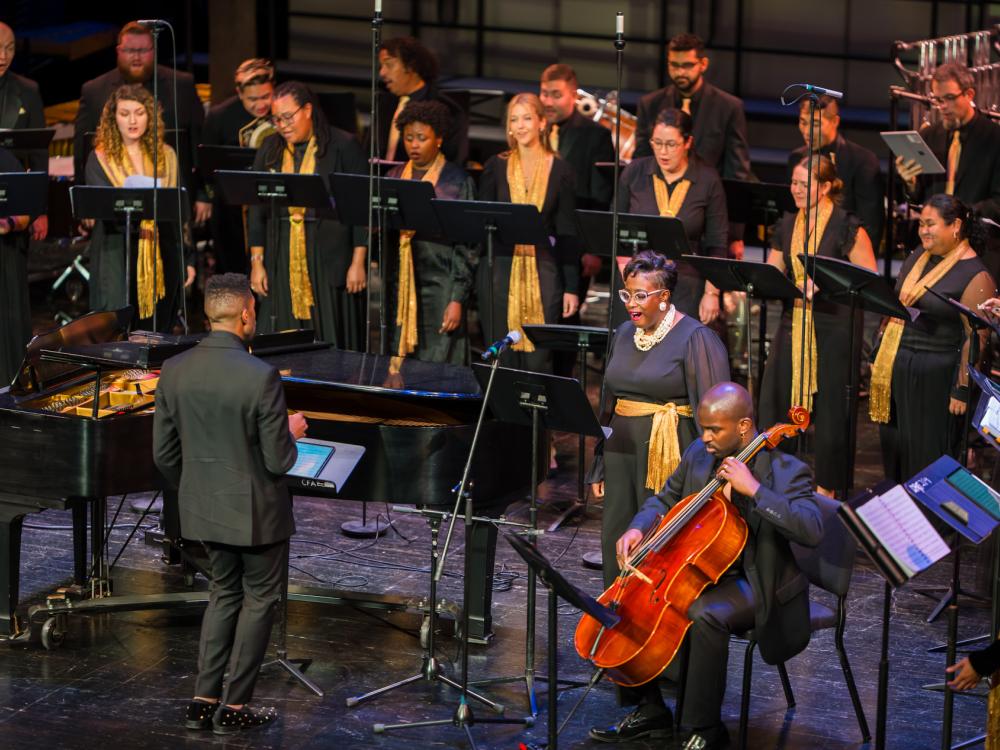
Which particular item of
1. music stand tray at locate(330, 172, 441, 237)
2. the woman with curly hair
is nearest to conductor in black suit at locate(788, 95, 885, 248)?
music stand tray at locate(330, 172, 441, 237)

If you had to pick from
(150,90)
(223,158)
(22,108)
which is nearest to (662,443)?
(223,158)

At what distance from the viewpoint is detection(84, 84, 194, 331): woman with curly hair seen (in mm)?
8852

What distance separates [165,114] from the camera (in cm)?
1008

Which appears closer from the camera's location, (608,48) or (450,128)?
(450,128)

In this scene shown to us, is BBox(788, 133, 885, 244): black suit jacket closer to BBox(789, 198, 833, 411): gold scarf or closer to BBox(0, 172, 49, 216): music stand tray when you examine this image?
BBox(789, 198, 833, 411): gold scarf

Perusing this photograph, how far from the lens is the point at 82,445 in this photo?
5742 millimetres

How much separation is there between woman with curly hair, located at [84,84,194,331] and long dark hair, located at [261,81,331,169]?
57 cm

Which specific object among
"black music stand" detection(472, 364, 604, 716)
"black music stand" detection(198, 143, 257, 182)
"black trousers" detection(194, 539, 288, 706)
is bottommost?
"black trousers" detection(194, 539, 288, 706)

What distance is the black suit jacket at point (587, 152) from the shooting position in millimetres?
9375

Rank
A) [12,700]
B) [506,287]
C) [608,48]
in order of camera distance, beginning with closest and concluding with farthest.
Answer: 1. [12,700]
2. [506,287]
3. [608,48]

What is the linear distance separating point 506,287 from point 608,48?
25.4ft

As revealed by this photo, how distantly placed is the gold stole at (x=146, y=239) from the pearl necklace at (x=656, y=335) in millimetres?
3793

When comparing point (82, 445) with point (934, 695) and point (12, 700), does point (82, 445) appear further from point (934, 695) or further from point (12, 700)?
point (934, 695)

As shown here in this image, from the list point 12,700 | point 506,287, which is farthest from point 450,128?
point 12,700
